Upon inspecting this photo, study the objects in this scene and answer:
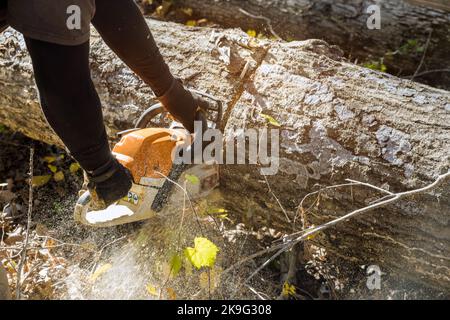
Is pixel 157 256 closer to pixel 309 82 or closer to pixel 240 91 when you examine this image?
pixel 240 91

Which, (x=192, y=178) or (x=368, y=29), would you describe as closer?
(x=192, y=178)

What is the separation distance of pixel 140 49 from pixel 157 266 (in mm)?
1241

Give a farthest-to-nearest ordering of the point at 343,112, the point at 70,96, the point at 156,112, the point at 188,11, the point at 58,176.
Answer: the point at 188,11 < the point at 58,176 < the point at 156,112 < the point at 343,112 < the point at 70,96

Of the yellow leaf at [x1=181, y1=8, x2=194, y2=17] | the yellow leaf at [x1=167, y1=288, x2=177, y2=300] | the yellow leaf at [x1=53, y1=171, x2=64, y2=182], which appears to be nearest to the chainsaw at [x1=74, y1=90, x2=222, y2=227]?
the yellow leaf at [x1=167, y1=288, x2=177, y2=300]

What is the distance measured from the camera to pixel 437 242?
6.70ft

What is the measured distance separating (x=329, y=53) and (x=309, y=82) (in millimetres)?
398

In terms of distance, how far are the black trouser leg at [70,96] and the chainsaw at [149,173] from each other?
358 millimetres

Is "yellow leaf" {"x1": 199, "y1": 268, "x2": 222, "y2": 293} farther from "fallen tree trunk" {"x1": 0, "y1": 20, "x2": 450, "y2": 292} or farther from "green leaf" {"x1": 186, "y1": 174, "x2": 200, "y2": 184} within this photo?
"green leaf" {"x1": 186, "y1": 174, "x2": 200, "y2": 184}

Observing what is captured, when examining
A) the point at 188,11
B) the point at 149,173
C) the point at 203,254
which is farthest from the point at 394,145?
the point at 188,11

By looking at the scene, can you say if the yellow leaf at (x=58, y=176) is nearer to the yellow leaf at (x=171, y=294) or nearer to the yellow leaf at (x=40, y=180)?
the yellow leaf at (x=40, y=180)

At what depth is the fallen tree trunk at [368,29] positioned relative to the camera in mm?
3562

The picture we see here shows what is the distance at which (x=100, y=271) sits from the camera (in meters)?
2.40

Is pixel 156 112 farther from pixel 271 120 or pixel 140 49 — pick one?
pixel 271 120

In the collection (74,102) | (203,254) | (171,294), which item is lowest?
(171,294)
